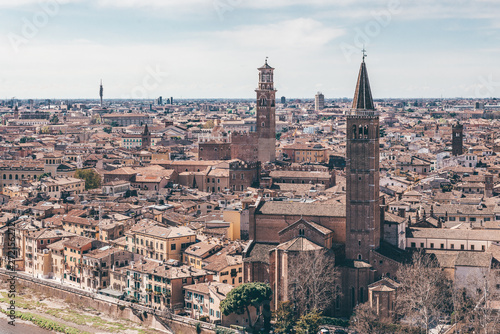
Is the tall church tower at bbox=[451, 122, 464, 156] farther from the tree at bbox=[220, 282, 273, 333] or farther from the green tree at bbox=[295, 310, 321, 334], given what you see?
the green tree at bbox=[295, 310, 321, 334]

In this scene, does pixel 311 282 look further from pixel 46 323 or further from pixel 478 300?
pixel 46 323

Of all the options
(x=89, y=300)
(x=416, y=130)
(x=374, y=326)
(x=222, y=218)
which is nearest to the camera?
(x=374, y=326)

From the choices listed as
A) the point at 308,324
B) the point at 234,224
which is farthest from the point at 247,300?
the point at 234,224

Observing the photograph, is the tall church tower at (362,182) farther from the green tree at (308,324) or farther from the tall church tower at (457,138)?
the tall church tower at (457,138)

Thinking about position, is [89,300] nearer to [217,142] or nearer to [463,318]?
[463,318]

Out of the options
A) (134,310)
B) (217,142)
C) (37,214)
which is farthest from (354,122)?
(217,142)

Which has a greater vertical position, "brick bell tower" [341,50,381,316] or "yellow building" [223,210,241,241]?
"brick bell tower" [341,50,381,316]

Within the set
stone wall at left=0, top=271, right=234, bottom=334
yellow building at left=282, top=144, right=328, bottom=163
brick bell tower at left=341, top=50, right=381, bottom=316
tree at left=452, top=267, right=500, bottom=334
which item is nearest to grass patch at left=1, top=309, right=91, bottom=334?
stone wall at left=0, top=271, right=234, bottom=334
